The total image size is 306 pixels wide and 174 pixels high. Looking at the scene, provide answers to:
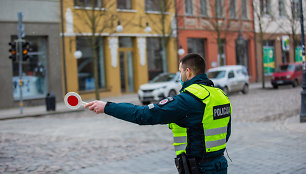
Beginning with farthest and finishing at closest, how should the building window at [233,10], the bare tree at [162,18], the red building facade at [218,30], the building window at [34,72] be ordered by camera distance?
the building window at [233,10], the red building facade at [218,30], the bare tree at [162,18], the building window at [34,72]

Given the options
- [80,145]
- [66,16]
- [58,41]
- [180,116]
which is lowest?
[80,145]

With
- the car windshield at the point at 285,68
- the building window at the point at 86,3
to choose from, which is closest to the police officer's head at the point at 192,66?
the building window at the point at 86,3

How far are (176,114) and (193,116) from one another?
15 cm

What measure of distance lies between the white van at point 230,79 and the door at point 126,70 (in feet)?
20.5

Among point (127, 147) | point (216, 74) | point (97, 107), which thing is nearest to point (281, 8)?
point (216, 74)

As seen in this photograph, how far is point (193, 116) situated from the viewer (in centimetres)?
295

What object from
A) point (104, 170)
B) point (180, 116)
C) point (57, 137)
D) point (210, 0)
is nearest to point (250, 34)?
point (210, 0)

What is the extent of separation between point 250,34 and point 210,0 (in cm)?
609

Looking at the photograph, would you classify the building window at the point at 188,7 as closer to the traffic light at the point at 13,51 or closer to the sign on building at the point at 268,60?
the sign on building at the point at 268,60

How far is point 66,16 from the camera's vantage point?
24.5 metres

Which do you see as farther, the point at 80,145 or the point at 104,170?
the point at 80,145

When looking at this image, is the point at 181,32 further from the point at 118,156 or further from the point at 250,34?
the point at 118,156

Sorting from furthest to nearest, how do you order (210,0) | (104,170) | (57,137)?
(210,0)
(57,137)
(104,170)

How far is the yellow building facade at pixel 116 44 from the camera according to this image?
80.2 ft
